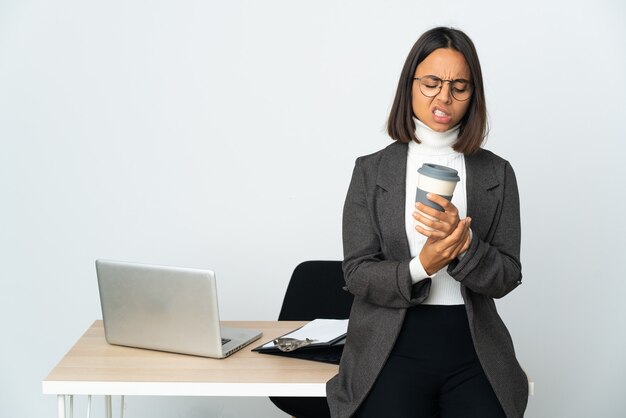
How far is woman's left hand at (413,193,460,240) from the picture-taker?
5.95 feet

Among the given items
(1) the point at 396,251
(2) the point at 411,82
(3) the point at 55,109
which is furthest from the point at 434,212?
(3) the point at 55,109

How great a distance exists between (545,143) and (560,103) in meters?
0.19

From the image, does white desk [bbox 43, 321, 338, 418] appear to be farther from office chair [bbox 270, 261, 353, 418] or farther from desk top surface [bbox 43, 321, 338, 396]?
office chair [bbox 270, 261, 353, 418]

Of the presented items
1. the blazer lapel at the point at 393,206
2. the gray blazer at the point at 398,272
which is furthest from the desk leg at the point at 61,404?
the blazer lapel at the point at 393,206

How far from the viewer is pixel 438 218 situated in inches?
72.4

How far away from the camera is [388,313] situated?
79.9 inches

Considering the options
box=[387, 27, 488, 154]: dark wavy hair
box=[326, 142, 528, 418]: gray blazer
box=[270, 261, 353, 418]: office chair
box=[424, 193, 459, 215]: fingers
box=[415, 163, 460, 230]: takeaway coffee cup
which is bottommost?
box=[270, 261, 353, 418]: office chair

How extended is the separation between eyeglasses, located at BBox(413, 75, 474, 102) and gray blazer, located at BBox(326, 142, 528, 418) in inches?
6.3

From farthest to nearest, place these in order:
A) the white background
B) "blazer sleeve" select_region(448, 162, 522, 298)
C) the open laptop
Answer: the white background → the open laptop → "blazer sleeve" select_region(448, 162, 522, 298)

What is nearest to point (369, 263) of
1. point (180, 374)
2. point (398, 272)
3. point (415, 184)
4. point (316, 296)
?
point (398, 272)

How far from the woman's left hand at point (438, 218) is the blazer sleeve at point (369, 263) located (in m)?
0.13

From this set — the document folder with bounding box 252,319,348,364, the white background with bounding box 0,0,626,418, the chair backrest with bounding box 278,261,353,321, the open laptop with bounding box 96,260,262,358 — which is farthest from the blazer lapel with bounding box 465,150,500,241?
the white background with bounding box 0,0,626,418

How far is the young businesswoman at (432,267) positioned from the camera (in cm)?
197

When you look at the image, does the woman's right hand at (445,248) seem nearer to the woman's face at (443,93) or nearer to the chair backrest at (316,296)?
the woman's face at (443,93)
